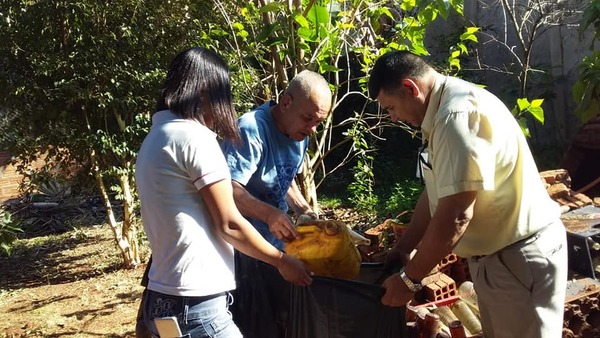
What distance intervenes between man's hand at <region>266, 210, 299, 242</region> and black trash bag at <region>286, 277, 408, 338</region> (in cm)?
24

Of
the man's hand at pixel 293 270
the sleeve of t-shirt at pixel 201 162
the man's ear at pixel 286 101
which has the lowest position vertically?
the man's hand at pixel 293 270

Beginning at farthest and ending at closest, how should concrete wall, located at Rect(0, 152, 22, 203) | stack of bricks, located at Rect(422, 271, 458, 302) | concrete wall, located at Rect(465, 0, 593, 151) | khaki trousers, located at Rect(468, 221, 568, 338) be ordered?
concrete wall, located at Rect(0, 152, 22, 203)
concrete wall, located at Rect(465, 0, 593, 151)
stack of bricks, located at Rect(422, 271, 458, 302)
khaki trousers, located at Rect(468, 221, 568, 338)

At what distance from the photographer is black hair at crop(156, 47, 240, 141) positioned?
2.09m

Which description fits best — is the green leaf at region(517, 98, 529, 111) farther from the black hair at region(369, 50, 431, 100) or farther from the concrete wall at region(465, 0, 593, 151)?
the concrete wall at region(465, 0, 593, 151)

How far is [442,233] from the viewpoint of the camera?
2094 millimetres

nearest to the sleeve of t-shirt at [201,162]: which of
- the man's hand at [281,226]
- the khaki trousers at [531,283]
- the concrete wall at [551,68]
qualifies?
the man's hand at [281,226]

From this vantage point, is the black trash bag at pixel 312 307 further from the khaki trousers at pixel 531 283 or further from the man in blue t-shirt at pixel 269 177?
the khaki trousers at pixel 531 283

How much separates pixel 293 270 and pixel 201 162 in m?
0.58

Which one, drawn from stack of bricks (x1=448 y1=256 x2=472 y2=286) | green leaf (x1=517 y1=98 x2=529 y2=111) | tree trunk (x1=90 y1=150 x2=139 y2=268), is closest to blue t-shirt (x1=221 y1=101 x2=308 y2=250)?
stack of bricks (x1=448 y1=256 x2=472 y2=286)

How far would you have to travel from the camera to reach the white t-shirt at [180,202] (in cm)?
200

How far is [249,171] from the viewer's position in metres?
2.67

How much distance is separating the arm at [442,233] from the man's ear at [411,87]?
0.44 metres

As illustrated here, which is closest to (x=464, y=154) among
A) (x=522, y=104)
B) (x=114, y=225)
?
(x=522, y=104)

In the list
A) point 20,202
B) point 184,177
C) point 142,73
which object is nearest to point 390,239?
point 184,177
